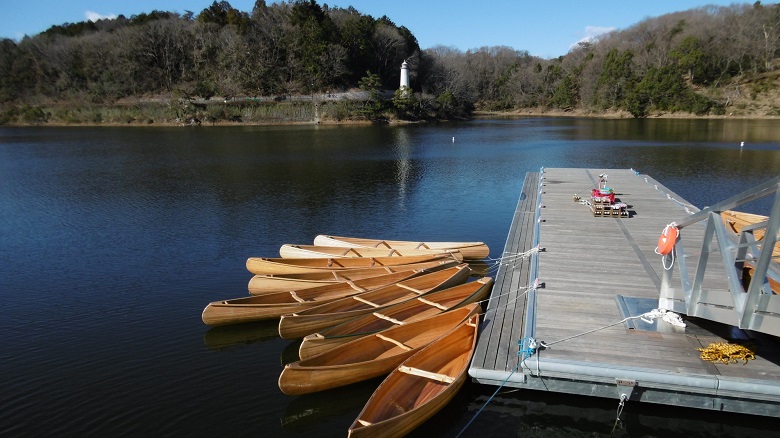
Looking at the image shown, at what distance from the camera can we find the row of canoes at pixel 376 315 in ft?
32.2

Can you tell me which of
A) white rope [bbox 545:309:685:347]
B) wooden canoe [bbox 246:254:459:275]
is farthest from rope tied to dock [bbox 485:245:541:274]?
white rope [bbox 545:309:685:347]

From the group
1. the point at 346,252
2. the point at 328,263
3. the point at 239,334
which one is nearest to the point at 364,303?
the point at 328,263

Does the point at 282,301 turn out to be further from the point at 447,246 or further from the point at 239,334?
the point at 447,246

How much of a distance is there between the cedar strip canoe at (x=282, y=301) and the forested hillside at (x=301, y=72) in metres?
77.4

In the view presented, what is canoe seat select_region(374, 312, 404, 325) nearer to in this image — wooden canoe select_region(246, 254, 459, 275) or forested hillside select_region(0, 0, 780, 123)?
wooden canoe select_region(246, 254, 459, 275)

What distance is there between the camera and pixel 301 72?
98438 mm

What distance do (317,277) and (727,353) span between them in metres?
10.8

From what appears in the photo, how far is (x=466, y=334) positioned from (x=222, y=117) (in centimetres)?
8713

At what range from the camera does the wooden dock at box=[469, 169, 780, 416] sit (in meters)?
8.98

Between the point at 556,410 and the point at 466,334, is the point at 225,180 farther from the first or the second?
the point at 556,410

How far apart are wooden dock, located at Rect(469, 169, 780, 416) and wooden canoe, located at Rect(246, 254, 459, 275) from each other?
115 inches

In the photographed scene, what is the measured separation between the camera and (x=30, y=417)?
1048 cm

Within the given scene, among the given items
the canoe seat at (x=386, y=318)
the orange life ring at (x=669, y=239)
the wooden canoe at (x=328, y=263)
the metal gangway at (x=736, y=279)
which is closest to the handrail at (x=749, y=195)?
the metal gangway at (x=736, y=279)

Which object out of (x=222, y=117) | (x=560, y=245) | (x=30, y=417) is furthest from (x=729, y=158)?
(x=222, y=117)
